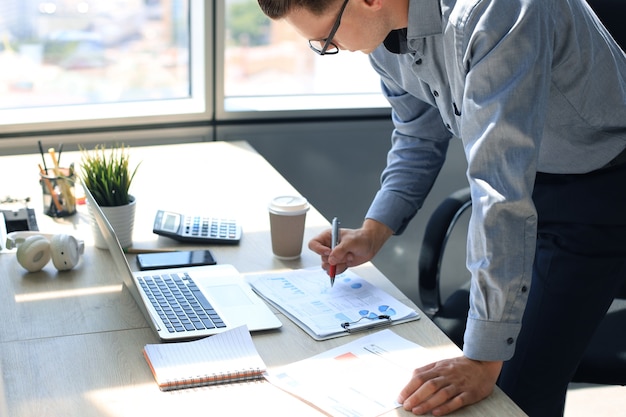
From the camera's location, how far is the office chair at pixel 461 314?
172cm

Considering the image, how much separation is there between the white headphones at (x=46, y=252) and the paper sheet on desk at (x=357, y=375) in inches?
23.1

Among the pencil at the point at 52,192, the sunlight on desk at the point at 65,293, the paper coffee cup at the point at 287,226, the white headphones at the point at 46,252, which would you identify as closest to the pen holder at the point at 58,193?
the pencil at the point at 52,192

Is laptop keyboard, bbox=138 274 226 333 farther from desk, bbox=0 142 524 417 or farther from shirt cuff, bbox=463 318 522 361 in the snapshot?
shirt cuff, bbox=463 318 522 361

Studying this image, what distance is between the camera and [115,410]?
3.87 feet

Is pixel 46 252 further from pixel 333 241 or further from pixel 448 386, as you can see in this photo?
pixel 448 386

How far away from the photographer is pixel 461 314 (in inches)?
76.6

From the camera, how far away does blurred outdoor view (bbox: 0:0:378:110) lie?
2506mm

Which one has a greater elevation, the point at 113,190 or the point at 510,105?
the point at 510,105

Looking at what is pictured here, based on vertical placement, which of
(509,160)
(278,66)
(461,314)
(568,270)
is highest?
(509,160)

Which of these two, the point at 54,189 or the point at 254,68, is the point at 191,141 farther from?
the point at 54,189

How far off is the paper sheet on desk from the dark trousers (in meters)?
0.29

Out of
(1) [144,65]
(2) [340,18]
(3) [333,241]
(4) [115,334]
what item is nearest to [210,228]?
(3) [333,241]

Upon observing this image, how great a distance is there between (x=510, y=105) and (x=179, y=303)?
72cm

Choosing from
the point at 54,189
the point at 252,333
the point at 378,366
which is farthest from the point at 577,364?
the point at 54,189
